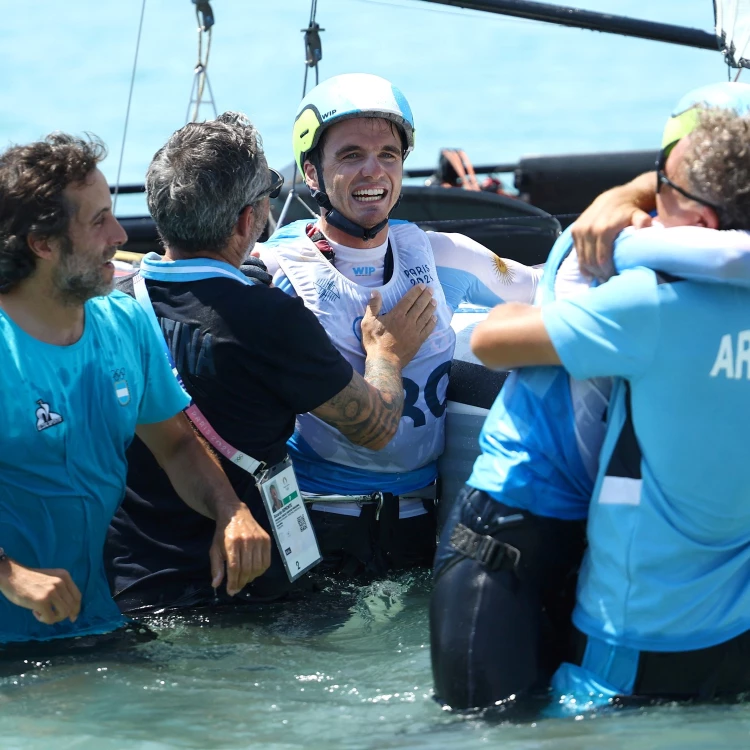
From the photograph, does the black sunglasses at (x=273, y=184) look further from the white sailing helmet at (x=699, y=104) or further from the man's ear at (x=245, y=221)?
the white sailing helmet at (x=699, y=104)

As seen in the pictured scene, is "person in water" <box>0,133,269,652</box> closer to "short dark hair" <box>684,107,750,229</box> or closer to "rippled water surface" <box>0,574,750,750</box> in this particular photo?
"rippled water surface" <box>0,574,750,750</box>

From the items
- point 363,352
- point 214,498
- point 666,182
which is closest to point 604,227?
point 666,182

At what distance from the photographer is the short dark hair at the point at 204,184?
3.34m

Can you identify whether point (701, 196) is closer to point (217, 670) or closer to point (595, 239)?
point (595, 239)

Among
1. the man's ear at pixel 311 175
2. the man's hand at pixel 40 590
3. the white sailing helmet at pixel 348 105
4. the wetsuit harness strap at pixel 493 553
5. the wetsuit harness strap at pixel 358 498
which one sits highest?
the white sailing helmet at pixel 348 105

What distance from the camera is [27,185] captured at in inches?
115

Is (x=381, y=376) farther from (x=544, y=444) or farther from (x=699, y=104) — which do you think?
(x=699, y=104)

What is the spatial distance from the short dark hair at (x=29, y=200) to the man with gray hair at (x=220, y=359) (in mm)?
425

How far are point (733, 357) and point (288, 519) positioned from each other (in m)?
1.48

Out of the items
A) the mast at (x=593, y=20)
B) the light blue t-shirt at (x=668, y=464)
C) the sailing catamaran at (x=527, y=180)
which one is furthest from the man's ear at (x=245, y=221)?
the mast at (x=593, y=20)

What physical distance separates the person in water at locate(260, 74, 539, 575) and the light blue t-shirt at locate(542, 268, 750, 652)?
1431mm

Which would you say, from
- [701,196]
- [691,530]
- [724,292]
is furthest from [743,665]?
[701,196]

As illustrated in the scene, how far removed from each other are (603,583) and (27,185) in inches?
64.0

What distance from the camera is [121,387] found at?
3.11 m
